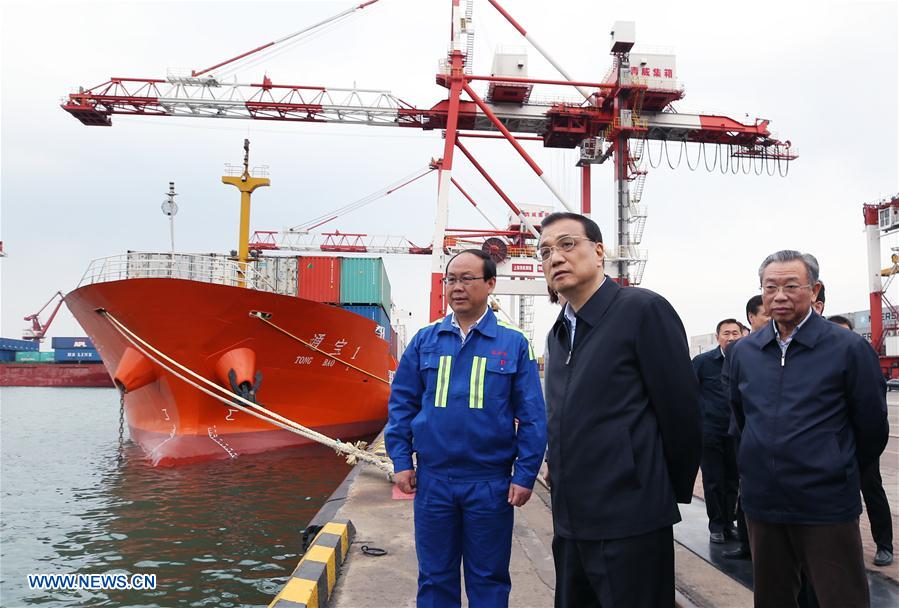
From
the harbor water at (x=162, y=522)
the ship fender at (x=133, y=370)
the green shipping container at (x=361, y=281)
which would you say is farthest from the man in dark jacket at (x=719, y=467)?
the green shipping container at (x=361, y=281)

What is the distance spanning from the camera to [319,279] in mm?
16875

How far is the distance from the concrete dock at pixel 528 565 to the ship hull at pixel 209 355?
4.98 metres

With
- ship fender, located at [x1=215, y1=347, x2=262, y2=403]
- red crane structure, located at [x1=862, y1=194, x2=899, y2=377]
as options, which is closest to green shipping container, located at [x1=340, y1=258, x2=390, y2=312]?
ship fender, located at [x1=215, y1=347, x2=262, y2=403]

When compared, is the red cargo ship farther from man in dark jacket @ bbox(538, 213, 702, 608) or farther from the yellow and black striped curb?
man in dark jacket @ bbox(538, 213, 702, 608)

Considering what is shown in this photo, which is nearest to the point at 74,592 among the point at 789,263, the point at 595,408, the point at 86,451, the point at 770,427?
the point at 595,408

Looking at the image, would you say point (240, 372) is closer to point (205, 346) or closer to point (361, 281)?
point (205, 346)

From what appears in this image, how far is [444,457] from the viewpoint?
238 cm

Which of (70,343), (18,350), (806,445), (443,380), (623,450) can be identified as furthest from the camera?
(18,350)

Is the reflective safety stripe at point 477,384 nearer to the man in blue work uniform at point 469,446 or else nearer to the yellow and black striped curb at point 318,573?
the man in blue work uniform at point 469,446

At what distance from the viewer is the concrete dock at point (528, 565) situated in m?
3.00

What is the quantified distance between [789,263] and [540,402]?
116cm

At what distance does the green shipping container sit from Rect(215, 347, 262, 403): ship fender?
7.31m

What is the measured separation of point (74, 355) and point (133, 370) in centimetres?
4607

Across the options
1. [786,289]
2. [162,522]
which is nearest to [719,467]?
[786,289]
